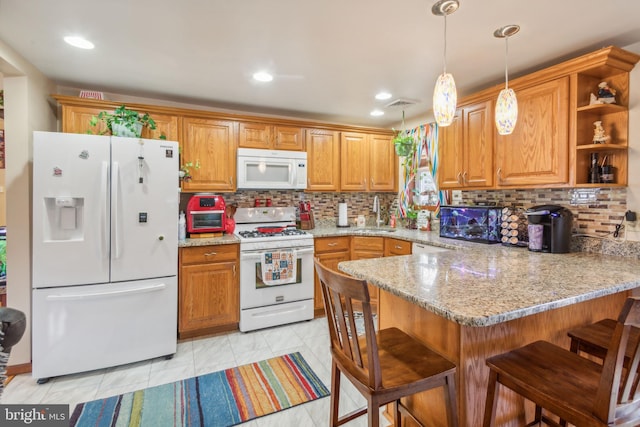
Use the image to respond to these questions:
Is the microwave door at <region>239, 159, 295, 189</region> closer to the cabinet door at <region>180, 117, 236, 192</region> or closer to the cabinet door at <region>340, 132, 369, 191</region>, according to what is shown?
the cabinet door at <region>180, 117, 236, 192</region>

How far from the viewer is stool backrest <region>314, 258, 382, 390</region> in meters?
1.05

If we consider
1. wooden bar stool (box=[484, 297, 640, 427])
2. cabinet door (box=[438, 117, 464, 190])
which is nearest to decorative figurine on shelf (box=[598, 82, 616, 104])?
cabinet door (box=[438, 117, 464, 190])

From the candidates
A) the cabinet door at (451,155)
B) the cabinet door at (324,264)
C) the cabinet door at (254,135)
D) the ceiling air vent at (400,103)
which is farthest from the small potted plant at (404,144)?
the cabinet door at (254,135)

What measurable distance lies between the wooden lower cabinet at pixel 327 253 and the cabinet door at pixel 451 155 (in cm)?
120

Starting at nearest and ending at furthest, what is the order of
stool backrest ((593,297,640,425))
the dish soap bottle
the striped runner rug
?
stool backrest ((593,297,640,425)), the striped runner rug, the dish soap bottle

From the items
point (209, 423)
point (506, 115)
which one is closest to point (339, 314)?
point (209, 423)

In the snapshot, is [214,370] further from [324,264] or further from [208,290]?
[324,264]

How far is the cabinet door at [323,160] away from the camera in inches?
145

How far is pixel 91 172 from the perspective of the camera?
89.0 inches

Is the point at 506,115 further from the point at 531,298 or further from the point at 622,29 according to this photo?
the point at 531,298

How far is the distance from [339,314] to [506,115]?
58.4 inches

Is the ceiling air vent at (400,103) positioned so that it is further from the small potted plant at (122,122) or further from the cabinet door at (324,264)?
the small potted plant at (122,122)

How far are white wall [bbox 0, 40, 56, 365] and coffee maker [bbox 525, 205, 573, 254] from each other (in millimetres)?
3696

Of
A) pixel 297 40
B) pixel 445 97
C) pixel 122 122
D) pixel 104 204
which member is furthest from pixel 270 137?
pixel 445 97
